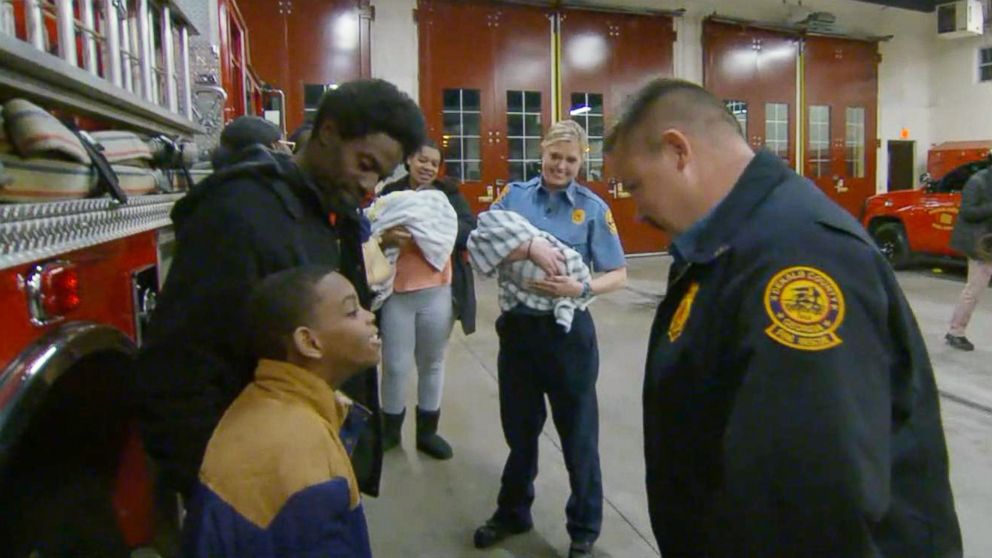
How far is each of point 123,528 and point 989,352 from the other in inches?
226

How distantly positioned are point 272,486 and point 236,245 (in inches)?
16.9

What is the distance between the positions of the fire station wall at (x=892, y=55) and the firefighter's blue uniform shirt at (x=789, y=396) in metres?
11.3

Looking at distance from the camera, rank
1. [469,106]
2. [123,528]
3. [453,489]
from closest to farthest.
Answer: [123,528] < [453,489] < [469,106]

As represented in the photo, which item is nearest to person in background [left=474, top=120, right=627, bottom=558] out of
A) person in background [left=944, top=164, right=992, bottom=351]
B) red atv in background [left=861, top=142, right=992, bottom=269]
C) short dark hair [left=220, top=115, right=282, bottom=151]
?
short dark hair [left=220, top=115, right=282, bottom=151]

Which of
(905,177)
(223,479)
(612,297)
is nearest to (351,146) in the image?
(223,479)

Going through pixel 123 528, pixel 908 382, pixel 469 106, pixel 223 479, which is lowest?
pixel 123 528

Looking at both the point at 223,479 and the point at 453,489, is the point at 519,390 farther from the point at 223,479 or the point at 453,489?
the point at 223,479

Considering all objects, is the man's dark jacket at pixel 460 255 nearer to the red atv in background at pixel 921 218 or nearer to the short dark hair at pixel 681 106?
the short dark hair at pixel 681 106

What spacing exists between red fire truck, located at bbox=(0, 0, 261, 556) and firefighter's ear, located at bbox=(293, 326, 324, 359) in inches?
12.3

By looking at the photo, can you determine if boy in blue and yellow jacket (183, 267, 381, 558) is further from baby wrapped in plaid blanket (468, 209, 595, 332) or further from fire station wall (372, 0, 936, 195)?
fire station wall (372, 0, 936, 195)

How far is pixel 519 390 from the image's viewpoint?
2.62 meters

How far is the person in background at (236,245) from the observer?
130cm

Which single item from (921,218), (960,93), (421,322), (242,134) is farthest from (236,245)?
(960,93)

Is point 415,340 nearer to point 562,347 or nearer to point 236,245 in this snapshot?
point 562,347
